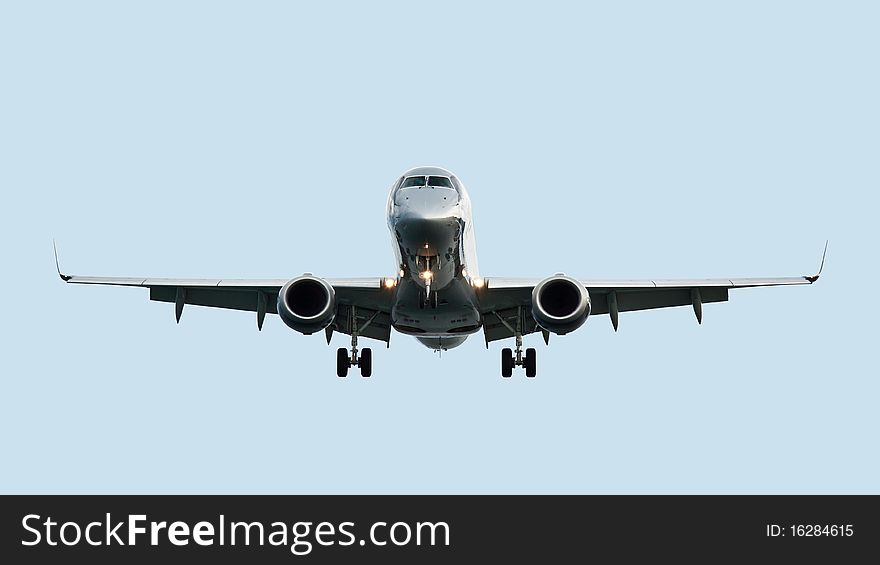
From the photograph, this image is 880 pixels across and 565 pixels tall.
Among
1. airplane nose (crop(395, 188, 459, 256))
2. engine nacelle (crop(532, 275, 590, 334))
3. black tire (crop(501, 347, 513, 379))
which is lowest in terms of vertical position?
black tire (crop(501, 347, 513, 379))

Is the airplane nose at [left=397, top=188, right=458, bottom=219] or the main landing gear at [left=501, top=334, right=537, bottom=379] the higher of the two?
the airplane nose at [left=397, top=188, right=458, bottom=219]

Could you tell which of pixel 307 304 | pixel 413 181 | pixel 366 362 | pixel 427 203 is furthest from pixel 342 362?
pixel 427 203

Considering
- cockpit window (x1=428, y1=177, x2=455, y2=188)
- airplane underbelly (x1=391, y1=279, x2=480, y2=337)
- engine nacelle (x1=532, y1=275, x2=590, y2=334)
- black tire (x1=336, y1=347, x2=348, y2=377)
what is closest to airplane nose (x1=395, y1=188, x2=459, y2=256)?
cockpit window (x1=428, y1=177, x2=455, y2=188)

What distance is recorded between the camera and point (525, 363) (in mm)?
51500

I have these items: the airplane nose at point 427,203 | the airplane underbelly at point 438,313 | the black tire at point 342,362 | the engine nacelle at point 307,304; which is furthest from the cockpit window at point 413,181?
the black tire at point 342,362

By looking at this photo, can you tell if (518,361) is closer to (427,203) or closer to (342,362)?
(342,362)

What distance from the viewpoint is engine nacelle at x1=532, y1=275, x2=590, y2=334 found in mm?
45500

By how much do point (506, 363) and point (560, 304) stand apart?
6.03 m

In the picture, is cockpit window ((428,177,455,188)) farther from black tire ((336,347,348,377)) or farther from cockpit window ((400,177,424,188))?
black tire ((336,347,348,377))

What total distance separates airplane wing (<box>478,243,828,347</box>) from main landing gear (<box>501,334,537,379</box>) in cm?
54

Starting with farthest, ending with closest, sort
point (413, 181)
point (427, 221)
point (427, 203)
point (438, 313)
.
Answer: point (438, 313), point (413, 181), point (427, 203), point (427, 221)

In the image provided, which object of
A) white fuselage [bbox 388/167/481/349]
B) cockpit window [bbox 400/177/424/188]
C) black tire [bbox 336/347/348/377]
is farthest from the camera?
black tire [bbox 336/347/348/377]

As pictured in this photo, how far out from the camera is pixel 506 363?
170 feet
